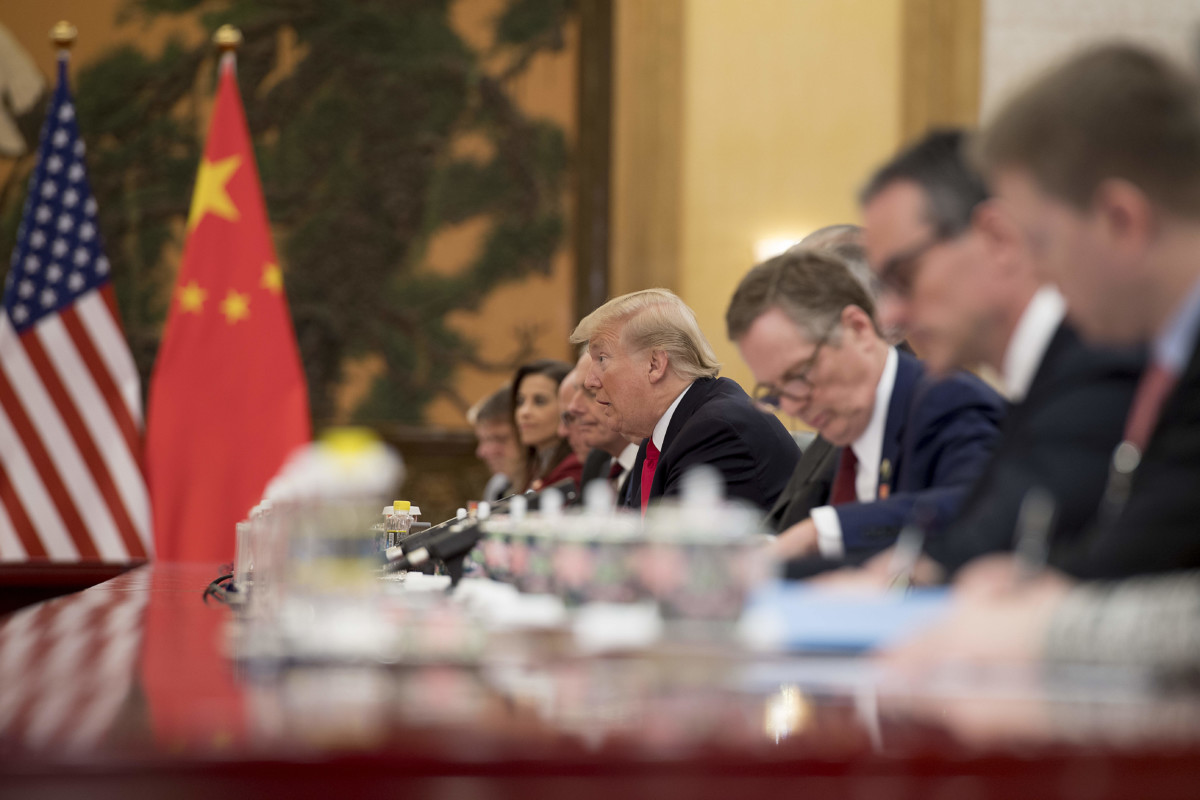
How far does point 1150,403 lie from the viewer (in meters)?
1.53

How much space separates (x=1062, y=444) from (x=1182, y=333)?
0.33m

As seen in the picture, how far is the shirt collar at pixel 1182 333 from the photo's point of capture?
146 cm

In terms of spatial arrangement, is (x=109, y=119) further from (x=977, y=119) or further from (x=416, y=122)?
(x=977, y=119)

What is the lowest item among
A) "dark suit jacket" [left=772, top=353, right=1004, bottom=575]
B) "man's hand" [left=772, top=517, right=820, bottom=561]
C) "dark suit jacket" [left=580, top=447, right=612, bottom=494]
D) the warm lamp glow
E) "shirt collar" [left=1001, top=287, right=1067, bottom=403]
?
"dark suit jacket" [left=580, top=447, right=612, bottom=494]

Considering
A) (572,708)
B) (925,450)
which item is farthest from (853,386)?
(572,708)

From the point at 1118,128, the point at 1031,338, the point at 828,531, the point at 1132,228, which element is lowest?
the point at 828,531

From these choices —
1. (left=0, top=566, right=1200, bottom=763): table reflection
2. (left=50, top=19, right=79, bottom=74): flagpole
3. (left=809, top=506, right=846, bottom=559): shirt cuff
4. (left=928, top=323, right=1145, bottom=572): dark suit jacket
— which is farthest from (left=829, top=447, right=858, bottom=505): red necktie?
(left=50, top=19, right=79, bottom=74): flagpole

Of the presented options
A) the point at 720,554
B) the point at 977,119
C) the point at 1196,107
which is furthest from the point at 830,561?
the point at 977,119

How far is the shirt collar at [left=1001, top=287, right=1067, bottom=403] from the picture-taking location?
1.94 m

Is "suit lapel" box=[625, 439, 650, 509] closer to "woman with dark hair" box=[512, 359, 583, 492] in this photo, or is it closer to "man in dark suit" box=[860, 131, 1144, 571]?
"woman with dark hair" box=[512, 359, 583, 492]

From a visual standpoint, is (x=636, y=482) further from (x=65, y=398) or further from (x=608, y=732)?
(x=65, y=398)

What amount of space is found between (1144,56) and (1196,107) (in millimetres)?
92

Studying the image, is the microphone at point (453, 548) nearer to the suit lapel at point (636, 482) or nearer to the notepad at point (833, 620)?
the notepad at point (833, 620)

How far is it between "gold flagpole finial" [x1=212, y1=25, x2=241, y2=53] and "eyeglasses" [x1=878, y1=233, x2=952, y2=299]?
562 cm
